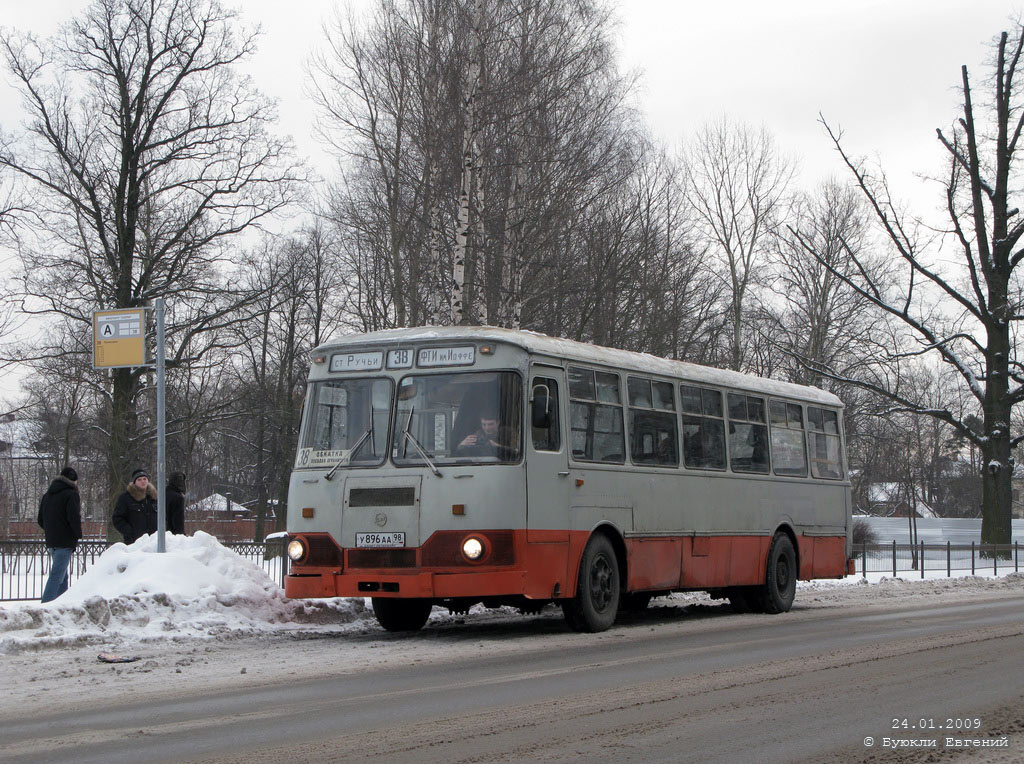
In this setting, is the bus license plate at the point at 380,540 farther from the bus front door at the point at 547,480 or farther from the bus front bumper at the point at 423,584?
the bus front door at the point at 547,480

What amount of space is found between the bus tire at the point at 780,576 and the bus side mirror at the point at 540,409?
5967 millimetres

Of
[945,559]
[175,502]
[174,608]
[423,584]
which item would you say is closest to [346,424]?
[423,584]

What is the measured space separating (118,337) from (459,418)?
498 centimetres

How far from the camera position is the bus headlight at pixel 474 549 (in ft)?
41.3

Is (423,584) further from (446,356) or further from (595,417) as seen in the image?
(595,417)

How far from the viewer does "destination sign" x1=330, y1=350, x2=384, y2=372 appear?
535 inches

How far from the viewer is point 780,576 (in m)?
18.2

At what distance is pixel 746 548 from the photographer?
17.3 m

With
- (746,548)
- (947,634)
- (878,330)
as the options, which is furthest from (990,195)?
(947,634)

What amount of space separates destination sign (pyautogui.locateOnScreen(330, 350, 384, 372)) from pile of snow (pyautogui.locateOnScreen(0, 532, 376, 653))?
286 centimetres

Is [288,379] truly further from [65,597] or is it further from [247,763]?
[247,763]

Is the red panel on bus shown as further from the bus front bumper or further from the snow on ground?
the bus front bumper

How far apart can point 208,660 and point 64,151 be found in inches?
1076

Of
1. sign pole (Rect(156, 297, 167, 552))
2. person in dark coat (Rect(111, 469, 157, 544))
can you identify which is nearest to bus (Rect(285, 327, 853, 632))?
sign pole (Rect(156, 297, 167, 552))
